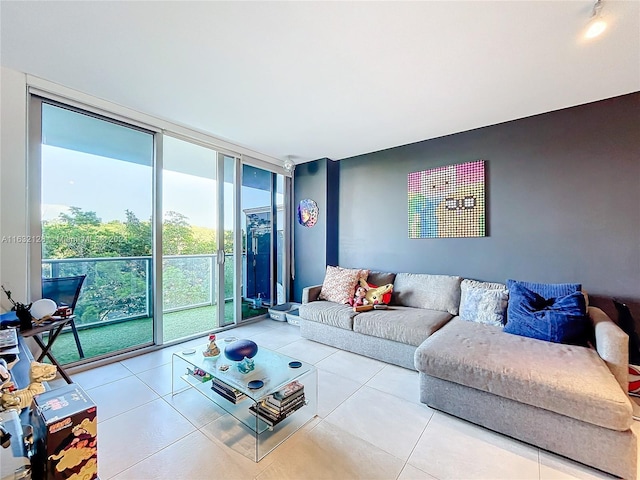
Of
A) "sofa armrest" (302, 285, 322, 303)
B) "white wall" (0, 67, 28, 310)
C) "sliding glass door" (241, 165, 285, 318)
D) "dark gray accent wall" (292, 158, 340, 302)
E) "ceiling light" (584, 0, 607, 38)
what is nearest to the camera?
"ceiling light" (584, 0, 607, 38)

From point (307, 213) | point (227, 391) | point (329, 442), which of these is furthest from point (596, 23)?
point (307, 213)

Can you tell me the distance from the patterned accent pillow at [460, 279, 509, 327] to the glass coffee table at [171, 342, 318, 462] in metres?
1.66

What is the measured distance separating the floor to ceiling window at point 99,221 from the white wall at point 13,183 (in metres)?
0.13

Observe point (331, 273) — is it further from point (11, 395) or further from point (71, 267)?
point (11, 395)

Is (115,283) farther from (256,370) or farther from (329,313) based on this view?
(329,313)

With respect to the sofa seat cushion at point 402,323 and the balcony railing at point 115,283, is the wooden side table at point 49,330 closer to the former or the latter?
the balcony railing at point 115,283

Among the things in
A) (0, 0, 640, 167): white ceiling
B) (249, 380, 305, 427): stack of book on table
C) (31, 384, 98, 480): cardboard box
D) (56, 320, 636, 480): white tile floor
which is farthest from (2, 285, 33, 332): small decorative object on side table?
(0, 0, 640, 167): white ceiling

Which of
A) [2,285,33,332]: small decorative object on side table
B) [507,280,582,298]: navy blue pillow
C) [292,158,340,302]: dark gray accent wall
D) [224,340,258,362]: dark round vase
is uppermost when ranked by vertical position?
[292,158,340,302]: dark gray accent wall

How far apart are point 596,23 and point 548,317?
190 cm

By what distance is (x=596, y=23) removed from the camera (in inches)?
62.7

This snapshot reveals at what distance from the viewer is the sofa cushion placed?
2.97 metres

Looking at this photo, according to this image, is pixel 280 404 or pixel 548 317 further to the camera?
pixel 548 317

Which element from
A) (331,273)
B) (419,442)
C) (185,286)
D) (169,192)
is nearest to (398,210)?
(331,273)

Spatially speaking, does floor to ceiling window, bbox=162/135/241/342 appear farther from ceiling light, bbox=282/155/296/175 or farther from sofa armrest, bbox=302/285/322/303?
sofa armrest, bbox=302/285/322/303
